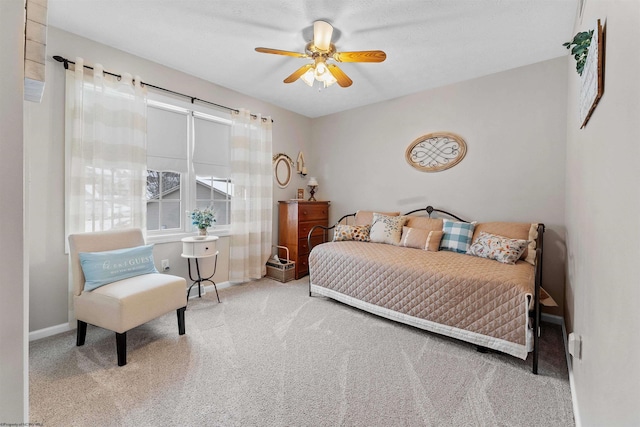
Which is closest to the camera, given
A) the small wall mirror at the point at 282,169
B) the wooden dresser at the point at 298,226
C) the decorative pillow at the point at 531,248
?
the decorative pillow at the point at 531,248

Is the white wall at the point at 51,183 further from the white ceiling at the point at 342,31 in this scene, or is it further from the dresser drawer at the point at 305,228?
the dresser drawer at the point at 305,228

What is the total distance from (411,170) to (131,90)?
3445 millimetres

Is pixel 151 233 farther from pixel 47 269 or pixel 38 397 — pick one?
pixel 38 397

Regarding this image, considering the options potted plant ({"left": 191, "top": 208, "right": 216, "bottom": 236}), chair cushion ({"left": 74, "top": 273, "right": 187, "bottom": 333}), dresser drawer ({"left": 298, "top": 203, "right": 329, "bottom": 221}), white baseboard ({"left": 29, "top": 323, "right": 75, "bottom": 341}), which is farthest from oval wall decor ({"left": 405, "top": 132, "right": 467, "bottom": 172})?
white baseboard ({"left": 29, "top": 323, "right": 75, "bottom": 341})

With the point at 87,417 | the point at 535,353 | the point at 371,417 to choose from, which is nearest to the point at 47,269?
the point at 87,417

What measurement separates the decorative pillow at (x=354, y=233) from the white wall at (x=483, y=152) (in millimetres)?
579

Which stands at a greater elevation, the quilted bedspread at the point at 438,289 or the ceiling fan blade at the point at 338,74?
the ceiling fan blade at the point at 338,74

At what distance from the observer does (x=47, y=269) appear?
7.80 feet

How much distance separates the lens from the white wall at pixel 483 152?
2.82m

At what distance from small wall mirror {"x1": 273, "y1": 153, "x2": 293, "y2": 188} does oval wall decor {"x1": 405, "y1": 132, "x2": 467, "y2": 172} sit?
1.91 metres

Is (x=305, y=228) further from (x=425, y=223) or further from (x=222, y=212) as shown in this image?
(x=425, y=223)

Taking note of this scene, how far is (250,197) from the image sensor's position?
390 centimetres

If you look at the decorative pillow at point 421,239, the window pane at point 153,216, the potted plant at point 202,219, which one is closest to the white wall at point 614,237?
the decorative pillow at point 421,239

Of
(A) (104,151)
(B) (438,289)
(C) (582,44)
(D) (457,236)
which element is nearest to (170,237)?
(A) (104,151)
